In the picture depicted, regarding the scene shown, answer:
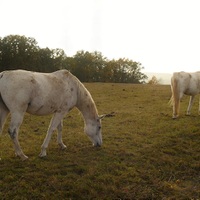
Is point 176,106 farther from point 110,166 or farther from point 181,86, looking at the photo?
point 110,166

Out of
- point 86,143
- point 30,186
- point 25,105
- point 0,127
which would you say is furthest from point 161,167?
point 0,127

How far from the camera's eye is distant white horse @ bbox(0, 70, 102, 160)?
18.0ft

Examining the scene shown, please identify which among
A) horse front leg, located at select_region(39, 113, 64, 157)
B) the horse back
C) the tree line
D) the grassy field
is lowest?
the grassy field

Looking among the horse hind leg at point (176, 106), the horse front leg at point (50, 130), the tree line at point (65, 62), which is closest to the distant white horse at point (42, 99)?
the horse front leg at point (50, 130)

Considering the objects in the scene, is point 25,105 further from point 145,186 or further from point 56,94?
point 145,186

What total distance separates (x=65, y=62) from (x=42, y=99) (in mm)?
45004

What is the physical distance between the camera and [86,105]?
7.19 metres

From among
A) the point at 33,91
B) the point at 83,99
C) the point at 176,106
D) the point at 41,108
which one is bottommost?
the point at 176,106

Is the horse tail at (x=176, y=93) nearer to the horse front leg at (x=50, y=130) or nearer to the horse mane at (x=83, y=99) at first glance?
the horse mane at (x=83, y=99)

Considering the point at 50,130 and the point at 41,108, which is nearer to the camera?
the point at 41,108

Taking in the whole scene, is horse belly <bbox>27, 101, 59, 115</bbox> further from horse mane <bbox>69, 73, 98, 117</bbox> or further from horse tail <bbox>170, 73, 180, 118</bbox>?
horse tail <bbox>170, 73, 180, 118</bbox>

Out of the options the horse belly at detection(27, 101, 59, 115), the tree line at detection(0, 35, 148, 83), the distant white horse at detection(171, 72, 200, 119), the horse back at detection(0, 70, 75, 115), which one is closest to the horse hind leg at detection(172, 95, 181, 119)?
the distant white horse at detection(171, 72, 200, 119)

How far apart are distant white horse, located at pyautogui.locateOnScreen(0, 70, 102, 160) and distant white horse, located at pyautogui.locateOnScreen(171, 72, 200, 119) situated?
18.3 ft

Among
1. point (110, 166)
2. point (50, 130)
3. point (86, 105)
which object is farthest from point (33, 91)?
point (110, 166)
